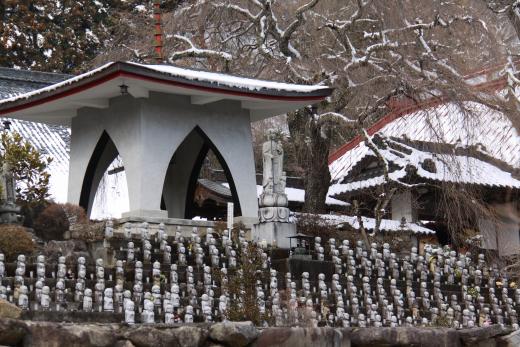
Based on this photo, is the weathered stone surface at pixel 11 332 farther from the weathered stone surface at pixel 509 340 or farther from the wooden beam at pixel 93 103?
the wooden beam at pixel 93 103

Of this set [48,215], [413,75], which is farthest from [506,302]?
[48,215]

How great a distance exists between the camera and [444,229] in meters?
29.1

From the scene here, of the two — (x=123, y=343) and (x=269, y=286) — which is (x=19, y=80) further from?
(x=123, y=343)

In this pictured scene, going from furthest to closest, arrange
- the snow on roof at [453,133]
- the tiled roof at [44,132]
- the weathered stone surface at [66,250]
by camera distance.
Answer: the tiled roof at [44,132] < the snow on roof at [453,133] < the weathered stone surface at [66,250]

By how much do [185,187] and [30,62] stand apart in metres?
17.3

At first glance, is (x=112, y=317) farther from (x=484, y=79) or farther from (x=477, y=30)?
(x=484, y=79)

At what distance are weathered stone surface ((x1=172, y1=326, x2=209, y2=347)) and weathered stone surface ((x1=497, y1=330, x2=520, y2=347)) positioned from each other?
2774 mm

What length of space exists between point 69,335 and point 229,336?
1187 mm

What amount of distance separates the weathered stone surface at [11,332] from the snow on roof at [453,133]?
603 inches

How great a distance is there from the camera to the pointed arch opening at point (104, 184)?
19.3 m

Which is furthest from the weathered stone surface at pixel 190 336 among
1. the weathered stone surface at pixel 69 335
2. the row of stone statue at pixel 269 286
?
the row of stone statue at pixel 269 286

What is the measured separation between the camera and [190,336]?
21.2 feet

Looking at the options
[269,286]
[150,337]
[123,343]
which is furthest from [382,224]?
[123,343]

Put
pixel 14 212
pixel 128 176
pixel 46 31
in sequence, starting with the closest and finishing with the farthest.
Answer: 1. pixel 14 212
2. pixel 128 176
3. pixel 46 31
